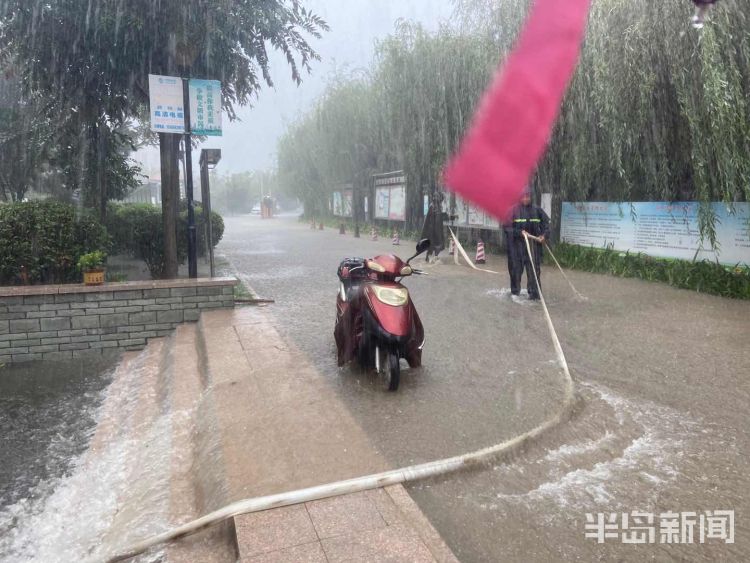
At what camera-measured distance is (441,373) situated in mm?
4992

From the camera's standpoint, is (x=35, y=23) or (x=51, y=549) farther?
(x=35, y=23)

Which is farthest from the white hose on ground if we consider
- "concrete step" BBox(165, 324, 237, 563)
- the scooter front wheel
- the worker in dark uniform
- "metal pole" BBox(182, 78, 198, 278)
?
"metal pole" BBox(182, 78, 198, 278)

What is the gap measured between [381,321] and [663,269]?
7.33 meters

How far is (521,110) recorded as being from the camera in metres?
2.75

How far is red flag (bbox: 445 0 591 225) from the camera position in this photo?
2.68 metres

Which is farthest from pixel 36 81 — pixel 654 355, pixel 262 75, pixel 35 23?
pixel 654 355

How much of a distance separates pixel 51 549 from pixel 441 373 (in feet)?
10.00

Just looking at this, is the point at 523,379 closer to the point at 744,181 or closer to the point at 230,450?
the point at 230,450

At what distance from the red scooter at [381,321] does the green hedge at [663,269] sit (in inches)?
237

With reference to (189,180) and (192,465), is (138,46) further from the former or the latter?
(192,465)

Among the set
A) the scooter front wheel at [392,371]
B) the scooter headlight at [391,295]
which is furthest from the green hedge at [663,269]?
the scooter front wheel at [392,371]

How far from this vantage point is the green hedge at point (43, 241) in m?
7.12

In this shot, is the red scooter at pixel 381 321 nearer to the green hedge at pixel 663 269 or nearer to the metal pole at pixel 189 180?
the metal pole at pixel 189 180

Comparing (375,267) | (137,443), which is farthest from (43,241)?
(375,267)
